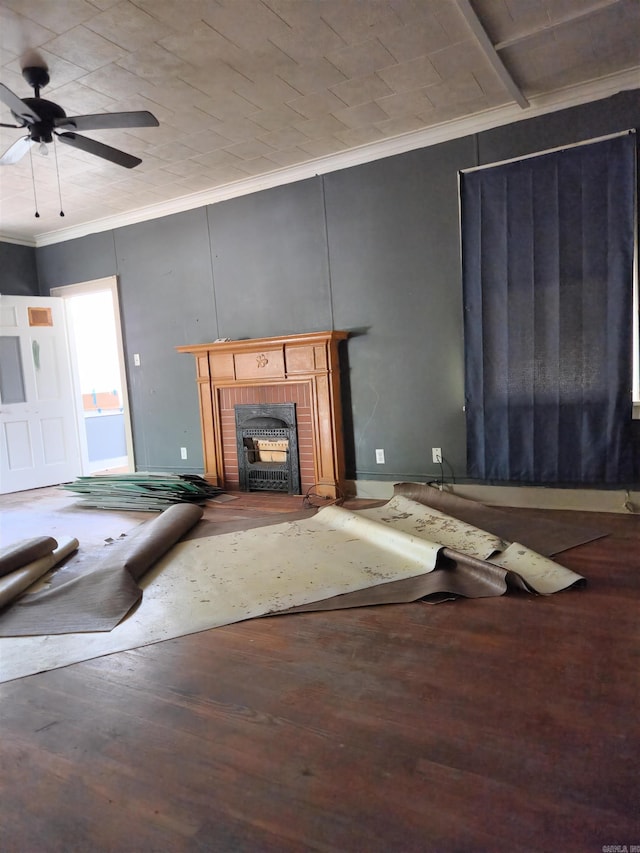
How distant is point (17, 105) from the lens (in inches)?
107

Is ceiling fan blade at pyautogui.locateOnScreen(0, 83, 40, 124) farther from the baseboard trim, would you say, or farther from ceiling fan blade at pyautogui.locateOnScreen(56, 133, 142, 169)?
the baseboard trim

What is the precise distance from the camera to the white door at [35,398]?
5641 mm

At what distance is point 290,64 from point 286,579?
2774mm

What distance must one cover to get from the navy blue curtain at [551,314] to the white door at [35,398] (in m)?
4.52

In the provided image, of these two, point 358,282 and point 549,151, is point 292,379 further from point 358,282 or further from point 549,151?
point 549,151

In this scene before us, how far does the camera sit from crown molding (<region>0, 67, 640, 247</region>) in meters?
3.39

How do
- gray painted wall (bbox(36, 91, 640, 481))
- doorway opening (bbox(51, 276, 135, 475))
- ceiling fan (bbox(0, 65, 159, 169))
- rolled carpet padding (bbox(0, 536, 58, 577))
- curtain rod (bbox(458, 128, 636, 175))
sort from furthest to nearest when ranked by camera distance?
1. doorway opening (bbox(51, 276, 135, 475))
2. gray painted wall (bbox(36, 91, 640, 481))
3. curtain rod (bbox(458, 128, 636, 175))
4. ceiling fan (bbox(0, 65, 159, 169))
5. rolled carpet padding (bbox(0, 536, 58, 577))

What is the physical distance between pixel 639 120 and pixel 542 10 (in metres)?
1.10

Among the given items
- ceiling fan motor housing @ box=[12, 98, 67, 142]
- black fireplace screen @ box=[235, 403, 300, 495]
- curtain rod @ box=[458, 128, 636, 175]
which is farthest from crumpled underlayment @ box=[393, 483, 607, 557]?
ceiling fan motor housing @ box=[12, 98, 67, 142]

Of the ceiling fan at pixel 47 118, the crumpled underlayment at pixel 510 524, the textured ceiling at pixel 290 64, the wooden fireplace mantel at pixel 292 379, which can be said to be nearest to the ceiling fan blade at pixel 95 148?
the ceiling fan at pixel 47 118

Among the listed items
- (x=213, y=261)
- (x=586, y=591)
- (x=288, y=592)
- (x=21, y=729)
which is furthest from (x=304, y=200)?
(x=21, y=729)

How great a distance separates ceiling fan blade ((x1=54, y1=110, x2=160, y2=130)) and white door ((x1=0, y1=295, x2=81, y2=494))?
3.33m

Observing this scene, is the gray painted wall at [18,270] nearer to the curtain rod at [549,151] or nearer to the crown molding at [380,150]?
the crown molding at [380,150]

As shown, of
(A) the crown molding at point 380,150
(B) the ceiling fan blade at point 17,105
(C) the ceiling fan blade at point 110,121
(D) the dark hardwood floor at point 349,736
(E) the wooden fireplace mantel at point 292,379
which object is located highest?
(A) the crown molding at point 380,150
